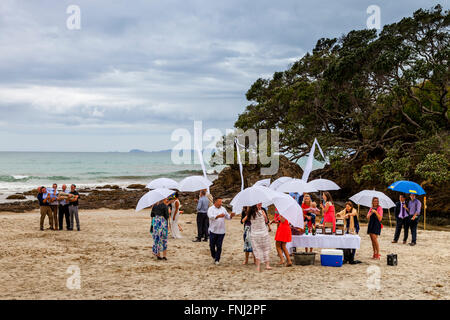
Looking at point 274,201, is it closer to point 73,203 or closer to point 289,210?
point 289,210

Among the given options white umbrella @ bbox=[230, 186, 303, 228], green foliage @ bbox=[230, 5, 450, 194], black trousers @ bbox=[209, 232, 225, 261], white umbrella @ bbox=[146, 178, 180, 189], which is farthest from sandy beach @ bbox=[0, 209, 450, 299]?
green foliage @ bbox=[230, 5, 450, 194]

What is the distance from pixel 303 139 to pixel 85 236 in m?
17.6

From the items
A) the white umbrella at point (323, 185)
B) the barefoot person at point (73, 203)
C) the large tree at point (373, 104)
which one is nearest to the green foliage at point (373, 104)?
the large tree at point (373, 104)

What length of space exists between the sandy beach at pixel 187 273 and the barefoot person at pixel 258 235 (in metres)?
0.39

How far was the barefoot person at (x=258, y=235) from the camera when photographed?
1034 centimetres

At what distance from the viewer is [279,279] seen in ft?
31.6

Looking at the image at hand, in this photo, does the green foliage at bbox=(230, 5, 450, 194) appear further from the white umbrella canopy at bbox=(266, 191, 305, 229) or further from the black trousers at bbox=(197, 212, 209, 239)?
the white umbrella canopy at bbox=(266, 191, 305, 229)

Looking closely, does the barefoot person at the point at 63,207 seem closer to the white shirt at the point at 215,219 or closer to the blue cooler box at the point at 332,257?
the white shirt at the point at 215,219

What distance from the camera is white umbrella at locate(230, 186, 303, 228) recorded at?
9.80 metres

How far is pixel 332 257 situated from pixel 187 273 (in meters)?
3.67

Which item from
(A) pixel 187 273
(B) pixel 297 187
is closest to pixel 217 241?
(A) pixel 187 273

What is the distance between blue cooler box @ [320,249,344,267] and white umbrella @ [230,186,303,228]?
5.30ft

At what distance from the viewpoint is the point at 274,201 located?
10125 mm

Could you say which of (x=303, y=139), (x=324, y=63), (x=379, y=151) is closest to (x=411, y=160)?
(x=379, y=151)
